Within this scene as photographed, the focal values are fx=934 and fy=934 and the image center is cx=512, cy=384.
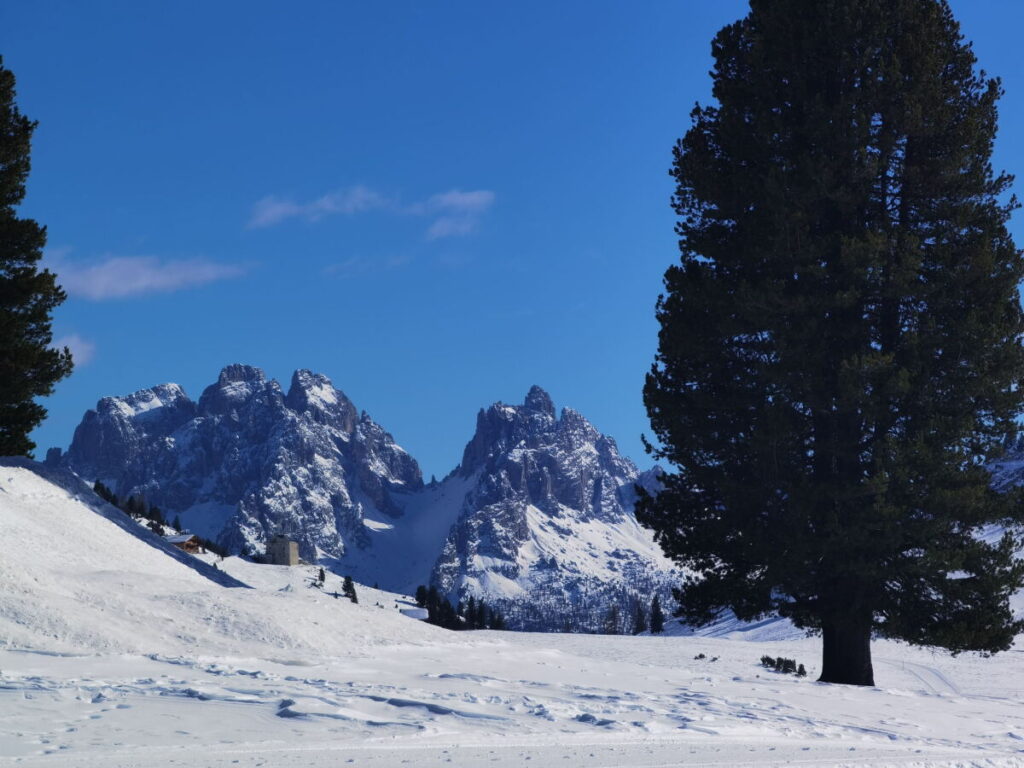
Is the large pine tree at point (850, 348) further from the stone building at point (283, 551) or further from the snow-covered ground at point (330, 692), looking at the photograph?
the stone building at point (283, 551)

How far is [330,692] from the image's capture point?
11.4m

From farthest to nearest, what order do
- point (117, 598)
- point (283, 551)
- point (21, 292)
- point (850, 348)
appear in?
point (283, 551)
point (21, 292)
point (850, 348)
point (117, 598)

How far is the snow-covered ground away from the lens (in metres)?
8.83

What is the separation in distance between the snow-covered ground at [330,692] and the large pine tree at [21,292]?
214cm

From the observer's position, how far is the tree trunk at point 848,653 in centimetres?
1905

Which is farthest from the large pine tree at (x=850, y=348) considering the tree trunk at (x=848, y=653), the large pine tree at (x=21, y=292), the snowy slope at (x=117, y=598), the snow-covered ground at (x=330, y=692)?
the large pine tree at (x=21, y=292)

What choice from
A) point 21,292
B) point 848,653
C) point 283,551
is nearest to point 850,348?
point 848,653

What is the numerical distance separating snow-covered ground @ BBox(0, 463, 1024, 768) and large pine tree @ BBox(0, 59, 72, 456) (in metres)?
2.14

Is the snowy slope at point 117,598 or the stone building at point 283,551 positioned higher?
the stone building at point 283,551

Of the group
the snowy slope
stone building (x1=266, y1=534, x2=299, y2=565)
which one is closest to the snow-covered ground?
the snowy slope

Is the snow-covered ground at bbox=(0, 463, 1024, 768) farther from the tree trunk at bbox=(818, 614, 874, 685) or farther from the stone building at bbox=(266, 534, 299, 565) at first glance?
the stone building at bbox=(266, 534, 299, 565)

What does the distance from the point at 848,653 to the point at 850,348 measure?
626cm

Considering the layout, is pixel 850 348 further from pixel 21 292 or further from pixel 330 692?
pixel 21 292

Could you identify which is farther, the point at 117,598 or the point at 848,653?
the point at 848,653
